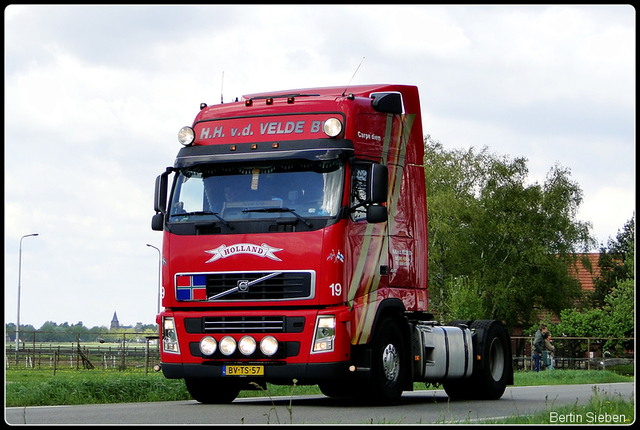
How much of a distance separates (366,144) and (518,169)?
4932 centimetres

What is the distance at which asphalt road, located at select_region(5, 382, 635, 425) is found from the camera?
1120 cm

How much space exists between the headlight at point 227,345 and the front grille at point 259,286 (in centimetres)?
50

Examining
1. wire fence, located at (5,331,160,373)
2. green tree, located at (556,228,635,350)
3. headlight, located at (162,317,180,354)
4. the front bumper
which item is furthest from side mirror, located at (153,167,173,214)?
green tree, located at (556,228,635,350)

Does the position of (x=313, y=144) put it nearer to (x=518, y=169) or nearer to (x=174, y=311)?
(x=174, y=311)

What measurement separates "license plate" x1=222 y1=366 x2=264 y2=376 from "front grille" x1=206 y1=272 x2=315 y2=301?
2.76ft

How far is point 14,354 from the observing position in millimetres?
43438

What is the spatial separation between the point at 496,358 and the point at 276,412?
811cm

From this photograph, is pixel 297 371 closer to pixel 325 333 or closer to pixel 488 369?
pixel 325 333

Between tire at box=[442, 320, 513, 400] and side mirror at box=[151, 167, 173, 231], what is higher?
side mirror at box=[151, 167, 173, 231]

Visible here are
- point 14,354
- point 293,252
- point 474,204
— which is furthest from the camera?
point 474,204

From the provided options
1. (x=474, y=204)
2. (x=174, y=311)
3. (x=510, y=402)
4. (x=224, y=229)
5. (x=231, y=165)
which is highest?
(x=474, y=204)

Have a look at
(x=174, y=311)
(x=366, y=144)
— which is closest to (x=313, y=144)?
(x=366, y=144)

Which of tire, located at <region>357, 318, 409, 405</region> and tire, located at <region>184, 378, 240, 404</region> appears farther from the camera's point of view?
tire, located at <region>184, 378, 240, 404</region>

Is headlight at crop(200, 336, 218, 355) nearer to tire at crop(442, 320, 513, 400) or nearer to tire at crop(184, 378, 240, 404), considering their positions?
tire at crop(184, 378, 240, 404)
